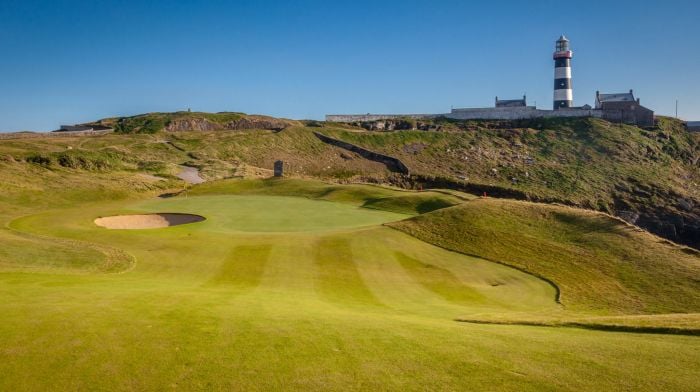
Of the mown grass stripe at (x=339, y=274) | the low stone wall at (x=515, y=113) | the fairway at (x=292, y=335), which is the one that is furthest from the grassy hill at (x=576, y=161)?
the fairway at (x=292, y=335)

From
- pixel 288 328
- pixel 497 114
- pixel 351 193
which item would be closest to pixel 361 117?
pixel 497 114

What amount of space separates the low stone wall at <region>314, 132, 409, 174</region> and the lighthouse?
51.2m

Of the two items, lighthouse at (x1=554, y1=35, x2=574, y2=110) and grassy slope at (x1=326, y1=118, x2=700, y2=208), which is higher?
lighthouse at (x1=554, y1=35, x2=574, y2=110)

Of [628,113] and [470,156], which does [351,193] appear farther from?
[628,113]

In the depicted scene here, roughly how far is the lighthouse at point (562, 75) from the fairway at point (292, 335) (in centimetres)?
10289

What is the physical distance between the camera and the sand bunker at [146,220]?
3997cm

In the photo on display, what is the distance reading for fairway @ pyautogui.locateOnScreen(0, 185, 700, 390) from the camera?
33.3ft

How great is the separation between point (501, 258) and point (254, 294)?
1585 centimetres

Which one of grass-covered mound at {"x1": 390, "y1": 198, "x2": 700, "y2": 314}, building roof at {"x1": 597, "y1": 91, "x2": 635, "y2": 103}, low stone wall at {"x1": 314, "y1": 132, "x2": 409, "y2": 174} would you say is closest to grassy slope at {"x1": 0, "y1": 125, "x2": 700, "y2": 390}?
grass-covered mound at {"x1": 390, "y1": 198, "x2": 700, "y2": 314}

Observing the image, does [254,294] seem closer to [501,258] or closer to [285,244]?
[285,244]

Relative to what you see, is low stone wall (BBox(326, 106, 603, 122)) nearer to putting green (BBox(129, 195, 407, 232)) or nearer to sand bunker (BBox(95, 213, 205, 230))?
putting green (BBox(129, 195, 407, 232))

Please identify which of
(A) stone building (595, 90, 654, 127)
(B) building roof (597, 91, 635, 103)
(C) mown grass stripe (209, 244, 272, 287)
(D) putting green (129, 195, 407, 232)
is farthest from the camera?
(B) building roof (597, 91, 635, 103)

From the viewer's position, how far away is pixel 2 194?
51969 mm

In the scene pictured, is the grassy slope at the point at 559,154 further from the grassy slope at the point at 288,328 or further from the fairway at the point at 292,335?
the fairway at the point at 292,335
